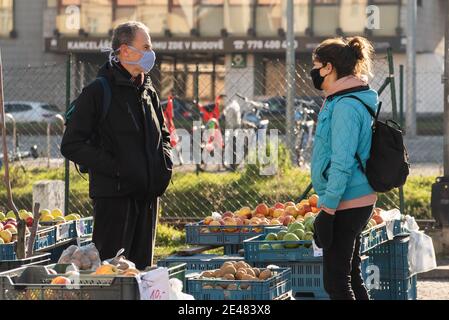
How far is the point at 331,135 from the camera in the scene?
7.01 meters

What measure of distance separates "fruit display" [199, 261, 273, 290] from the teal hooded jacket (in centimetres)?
53

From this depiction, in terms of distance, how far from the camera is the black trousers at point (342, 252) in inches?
276

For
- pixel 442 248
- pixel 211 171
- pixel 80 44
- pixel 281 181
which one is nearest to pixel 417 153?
pixel 211 171

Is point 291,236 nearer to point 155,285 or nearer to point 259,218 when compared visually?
point 259,218

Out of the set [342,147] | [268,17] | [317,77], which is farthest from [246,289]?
[268,17]

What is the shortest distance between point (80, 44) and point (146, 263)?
147ft

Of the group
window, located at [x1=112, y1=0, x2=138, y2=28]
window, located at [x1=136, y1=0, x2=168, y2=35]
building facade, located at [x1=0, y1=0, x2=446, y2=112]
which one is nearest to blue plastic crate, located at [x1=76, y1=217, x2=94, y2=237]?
building facade, located at [x1=0, y1=0, x2=446, y2=112]

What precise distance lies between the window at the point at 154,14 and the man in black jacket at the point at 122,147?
4371 cm

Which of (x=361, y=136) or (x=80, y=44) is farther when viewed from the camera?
(x=80, y=44)

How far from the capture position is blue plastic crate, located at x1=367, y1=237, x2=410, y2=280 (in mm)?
9328

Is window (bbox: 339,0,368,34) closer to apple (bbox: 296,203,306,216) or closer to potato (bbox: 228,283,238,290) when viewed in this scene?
apple (bbox: 296,203,306,216)

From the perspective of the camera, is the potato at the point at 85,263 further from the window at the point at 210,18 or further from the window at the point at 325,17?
the window at the point at 210,18

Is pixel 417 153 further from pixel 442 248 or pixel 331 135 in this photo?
pixel 331 135

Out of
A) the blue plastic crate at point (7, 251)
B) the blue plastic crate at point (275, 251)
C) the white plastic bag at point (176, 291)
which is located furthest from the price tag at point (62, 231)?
the white plastic bag at point (176, 291)
